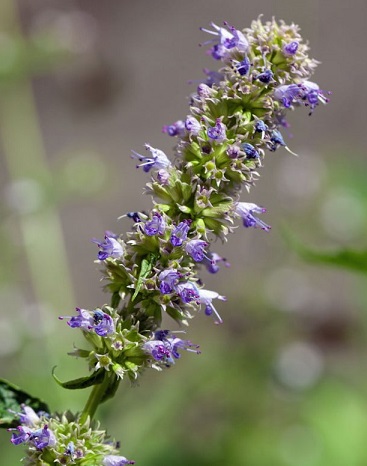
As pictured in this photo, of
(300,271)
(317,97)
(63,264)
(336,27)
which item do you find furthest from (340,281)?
(317,97)

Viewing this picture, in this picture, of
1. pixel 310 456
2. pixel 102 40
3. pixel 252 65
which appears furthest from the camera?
pixel 102 40

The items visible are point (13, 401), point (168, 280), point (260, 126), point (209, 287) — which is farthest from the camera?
point (209, 287)

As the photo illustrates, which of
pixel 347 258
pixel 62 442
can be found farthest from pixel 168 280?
pixel 347 258

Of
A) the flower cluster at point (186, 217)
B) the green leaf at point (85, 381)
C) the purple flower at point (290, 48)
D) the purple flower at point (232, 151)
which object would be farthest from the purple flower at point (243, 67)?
the green leaf at point (85, 381)

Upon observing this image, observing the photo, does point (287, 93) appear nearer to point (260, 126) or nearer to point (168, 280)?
point (260, 126)

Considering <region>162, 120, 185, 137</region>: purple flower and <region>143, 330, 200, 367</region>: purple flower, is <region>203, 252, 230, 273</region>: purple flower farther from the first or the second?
<region>162, 120, 185, 137</region>: purple flower

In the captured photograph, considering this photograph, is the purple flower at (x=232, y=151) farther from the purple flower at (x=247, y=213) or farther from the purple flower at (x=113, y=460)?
the purple flower at (x=113, y=460)

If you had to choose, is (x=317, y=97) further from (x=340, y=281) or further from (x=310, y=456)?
(x=340, y=281)
